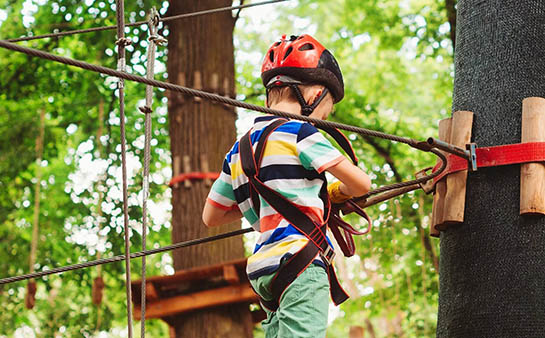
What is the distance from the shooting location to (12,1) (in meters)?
10.9

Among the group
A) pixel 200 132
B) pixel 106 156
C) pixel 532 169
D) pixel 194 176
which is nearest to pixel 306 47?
pixel 532 169

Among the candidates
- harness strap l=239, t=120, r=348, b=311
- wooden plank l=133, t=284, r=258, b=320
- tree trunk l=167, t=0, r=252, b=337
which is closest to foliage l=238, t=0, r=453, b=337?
tree trunk l=167, t=0, r=252, b=337

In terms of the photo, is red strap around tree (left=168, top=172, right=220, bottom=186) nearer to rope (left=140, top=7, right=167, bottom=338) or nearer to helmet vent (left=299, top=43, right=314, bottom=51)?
rope (left=140, top=7, right=167, bottom=338)

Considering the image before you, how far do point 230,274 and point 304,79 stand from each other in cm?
306

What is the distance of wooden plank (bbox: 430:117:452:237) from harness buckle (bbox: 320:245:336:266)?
23.1 inches

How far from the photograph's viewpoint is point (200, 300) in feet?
19.7

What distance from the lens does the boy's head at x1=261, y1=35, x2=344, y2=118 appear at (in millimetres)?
2891

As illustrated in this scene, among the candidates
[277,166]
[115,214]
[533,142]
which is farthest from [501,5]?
[115,214]

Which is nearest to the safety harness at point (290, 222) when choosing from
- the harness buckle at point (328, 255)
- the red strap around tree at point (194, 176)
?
the harness buckle at point (328, 255)

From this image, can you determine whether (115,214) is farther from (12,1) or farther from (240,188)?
(240,188)

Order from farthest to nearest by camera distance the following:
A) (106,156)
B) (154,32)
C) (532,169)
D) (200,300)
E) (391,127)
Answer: (391,127)
(106,156)
(200,300)
(154,32)
(532,169)

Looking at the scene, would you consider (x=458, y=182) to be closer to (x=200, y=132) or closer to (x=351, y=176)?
(x=351, y=176)

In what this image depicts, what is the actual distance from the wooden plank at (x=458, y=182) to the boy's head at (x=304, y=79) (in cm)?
A: 48

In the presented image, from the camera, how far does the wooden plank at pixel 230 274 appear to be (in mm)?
5684
